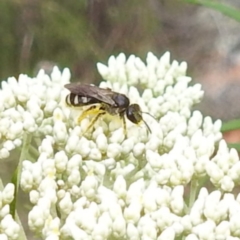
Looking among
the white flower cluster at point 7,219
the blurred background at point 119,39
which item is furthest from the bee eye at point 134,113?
the blurred background at point 119,39

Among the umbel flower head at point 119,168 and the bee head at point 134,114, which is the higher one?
the bee head at point 134,114

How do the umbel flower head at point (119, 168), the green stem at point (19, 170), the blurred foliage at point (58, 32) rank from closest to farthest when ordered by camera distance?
the umbel flower head at point (119, 168) < the green stem at point (19, 170) < the blurred foliage at point (58, 32)

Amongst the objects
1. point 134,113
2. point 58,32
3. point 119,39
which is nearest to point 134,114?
point 134,113

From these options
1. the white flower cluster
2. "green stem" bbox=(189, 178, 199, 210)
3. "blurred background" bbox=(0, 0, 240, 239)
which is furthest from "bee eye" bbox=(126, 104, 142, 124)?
"blurred background" bbox=(0, 0, 240, 239)

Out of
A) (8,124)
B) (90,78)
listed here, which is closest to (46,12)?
(90,78)

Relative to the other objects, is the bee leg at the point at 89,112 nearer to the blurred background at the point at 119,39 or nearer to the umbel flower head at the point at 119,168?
the umbel flower head at the point at 119,168

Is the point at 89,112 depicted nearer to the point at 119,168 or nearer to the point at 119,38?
the point at 119,168

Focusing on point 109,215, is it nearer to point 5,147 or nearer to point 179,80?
point 5,147
